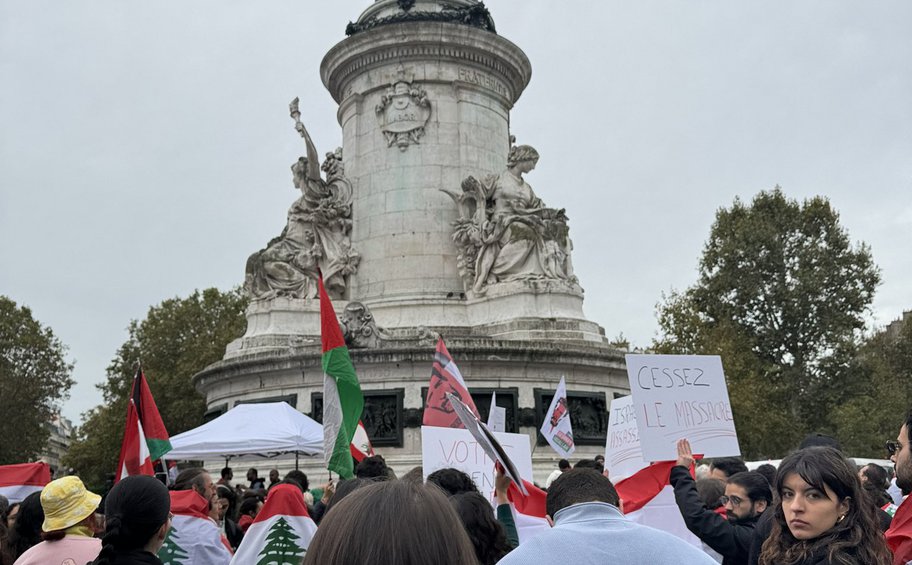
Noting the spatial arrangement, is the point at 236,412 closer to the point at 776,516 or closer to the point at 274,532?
the point at 274,532

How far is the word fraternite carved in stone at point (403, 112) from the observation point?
77.2 ft

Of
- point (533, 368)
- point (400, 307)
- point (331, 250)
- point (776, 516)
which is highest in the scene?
point (331, 250)

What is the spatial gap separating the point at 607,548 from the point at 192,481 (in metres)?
4.74

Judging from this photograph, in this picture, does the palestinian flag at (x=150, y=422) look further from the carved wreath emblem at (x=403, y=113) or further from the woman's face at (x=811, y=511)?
the carved wreath emblem at (x=403, y=113)

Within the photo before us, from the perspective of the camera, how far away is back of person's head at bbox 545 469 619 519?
3316 mm

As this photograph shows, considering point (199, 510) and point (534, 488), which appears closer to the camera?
point (534, 488)

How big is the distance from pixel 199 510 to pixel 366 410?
42.3ft

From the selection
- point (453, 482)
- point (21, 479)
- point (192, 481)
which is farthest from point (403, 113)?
point (453, 482)

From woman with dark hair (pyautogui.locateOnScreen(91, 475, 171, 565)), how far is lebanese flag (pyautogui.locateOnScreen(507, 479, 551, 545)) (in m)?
2.18

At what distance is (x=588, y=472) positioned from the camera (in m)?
3.51

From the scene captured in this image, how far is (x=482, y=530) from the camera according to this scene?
4570 mm

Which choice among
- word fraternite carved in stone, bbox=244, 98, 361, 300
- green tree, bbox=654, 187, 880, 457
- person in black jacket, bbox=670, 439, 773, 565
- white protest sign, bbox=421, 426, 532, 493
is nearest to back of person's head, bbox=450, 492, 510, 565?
→ person in black jacket, bbox=670, 439, 773, 565

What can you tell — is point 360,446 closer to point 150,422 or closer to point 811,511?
point 150,422

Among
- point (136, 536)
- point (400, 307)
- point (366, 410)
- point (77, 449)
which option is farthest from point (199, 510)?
point (77, 449)
